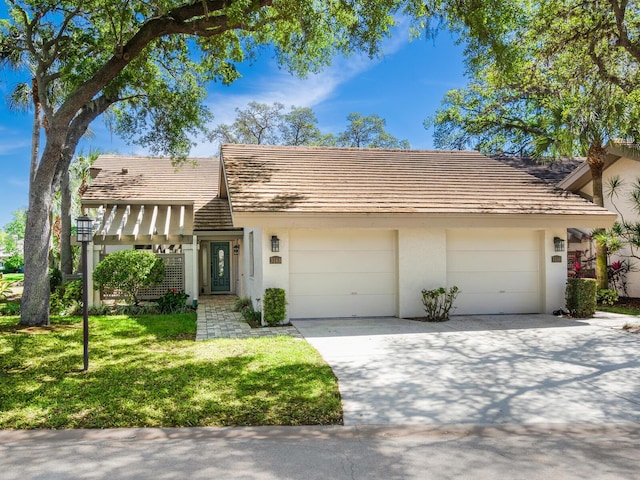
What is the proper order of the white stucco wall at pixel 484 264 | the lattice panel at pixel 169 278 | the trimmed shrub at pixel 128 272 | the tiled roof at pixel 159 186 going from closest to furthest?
1. the white stucco wall at pixel 484 264
2. the trimmed shrub at pixel 128 272
3. the lattice panel at pixel 169 278
4. the tiled roof at pixel 159 186

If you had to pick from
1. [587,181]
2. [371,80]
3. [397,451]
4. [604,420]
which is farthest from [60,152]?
[587,181]

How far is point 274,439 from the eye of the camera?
554cm

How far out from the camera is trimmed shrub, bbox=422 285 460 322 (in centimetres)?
1398

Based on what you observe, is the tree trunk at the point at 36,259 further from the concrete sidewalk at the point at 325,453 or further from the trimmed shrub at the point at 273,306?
the concrete sidewalk at the point at 325,453

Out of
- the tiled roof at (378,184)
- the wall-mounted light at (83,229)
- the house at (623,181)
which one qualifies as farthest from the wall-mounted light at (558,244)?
the wall-mounted light at (83,229)

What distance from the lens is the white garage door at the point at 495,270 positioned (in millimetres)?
15125

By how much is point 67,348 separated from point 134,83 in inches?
356

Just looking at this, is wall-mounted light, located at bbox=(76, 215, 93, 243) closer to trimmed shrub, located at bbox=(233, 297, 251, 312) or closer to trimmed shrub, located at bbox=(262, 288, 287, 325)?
trimmed shrub, located at bbox=(262, 288, 287, 325)

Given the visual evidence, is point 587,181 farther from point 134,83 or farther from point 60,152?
point 60,152

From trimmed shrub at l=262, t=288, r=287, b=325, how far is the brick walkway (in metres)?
0.30

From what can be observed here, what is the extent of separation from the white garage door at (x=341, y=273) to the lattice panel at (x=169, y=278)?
6.53 metres

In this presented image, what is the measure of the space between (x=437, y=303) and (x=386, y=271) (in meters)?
1.87

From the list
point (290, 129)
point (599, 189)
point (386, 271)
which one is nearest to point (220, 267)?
point (386, 271)

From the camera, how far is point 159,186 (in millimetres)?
22312
